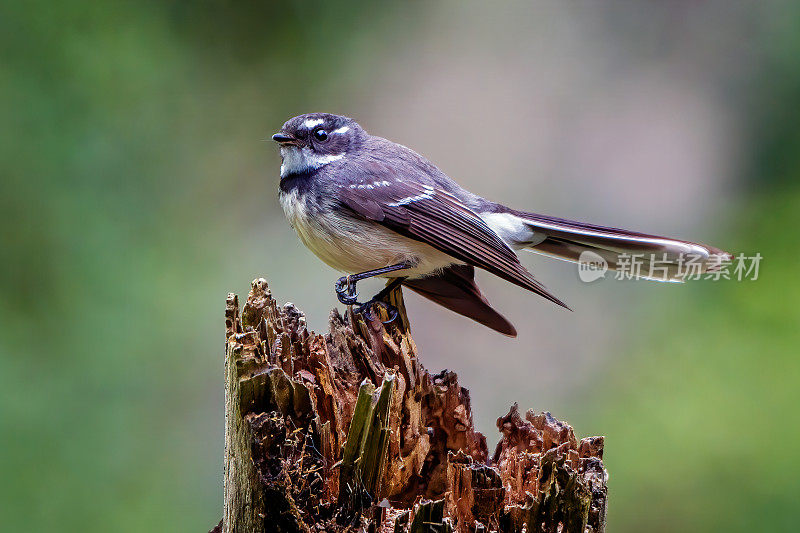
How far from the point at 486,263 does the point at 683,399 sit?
241 centimetres

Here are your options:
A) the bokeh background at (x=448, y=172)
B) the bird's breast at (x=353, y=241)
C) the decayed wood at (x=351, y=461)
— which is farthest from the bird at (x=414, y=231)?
the bokeh background at (x=448, y=172)

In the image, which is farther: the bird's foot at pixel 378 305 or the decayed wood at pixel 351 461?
the bird's foot at pixel 378 305

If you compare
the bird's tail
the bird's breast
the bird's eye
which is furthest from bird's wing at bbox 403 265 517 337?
the bird's eye

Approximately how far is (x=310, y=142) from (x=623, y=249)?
1819 mm

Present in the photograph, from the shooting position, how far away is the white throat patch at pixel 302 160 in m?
4.55

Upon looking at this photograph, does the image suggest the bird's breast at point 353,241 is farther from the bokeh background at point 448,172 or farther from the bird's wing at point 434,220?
the bokeh background at point 448,172

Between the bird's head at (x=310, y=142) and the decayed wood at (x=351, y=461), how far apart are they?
1.50 m

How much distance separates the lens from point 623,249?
173 inches

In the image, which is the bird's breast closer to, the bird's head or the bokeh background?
the bird's head

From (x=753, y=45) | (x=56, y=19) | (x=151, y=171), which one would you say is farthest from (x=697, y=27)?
(x=56, y=19)

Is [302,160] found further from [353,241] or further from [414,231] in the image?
[414,231]

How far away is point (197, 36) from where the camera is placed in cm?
667

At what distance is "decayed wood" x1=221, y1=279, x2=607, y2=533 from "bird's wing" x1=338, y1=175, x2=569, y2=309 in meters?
1.06

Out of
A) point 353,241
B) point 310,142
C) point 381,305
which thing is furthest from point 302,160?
point 381,305
